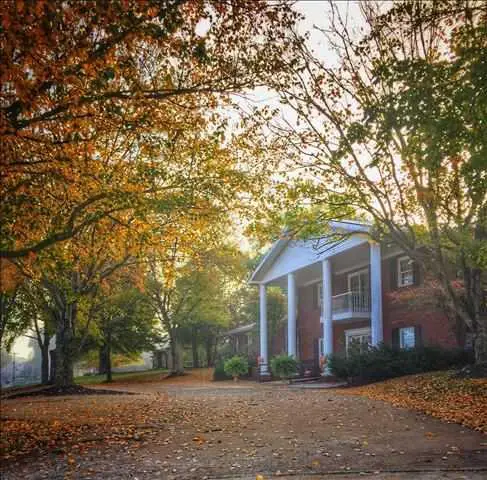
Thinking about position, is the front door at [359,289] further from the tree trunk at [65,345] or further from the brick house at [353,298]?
the tree trunk at [65,345]

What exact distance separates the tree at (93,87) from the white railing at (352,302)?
60.9 feet

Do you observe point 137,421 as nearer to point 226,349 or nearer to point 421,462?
point 421,462

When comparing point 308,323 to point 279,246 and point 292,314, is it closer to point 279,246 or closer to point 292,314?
point 292,314

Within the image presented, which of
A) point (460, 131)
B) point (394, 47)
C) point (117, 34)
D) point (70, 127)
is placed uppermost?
point (394, 47)

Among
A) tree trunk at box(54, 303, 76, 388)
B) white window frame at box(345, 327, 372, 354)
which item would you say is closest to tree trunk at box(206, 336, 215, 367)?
white window frame at box(345, 327, 372, 354)

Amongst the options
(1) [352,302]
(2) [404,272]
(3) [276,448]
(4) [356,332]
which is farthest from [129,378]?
(3) [276,448]

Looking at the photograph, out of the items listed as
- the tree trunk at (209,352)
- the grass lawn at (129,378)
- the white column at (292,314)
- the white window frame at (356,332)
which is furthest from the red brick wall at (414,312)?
the tree trunk at (209,352)

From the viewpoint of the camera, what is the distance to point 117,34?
29.7 ft

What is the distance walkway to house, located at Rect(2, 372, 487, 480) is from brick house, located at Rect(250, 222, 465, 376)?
1060cm

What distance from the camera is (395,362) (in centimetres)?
2336

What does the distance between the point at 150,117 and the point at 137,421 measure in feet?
21.3

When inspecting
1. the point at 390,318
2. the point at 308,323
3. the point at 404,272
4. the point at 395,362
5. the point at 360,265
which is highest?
the point at 360,265

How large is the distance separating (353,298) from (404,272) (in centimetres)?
371

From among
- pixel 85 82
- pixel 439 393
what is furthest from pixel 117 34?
pixel 439 393
